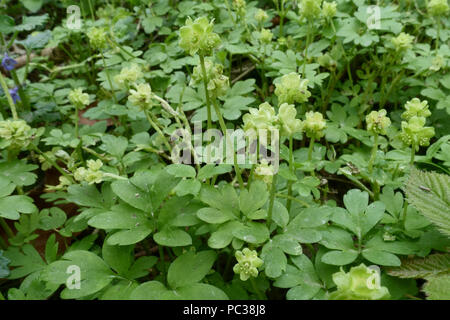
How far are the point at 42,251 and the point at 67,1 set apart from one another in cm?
162

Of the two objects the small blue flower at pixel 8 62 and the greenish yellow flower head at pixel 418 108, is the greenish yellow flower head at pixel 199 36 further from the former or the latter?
the small blue flower at pixel 8 62

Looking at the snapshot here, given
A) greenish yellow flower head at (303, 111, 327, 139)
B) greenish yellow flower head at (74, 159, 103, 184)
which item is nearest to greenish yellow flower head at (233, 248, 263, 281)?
greenish yellow flower head at (303, 111, 327, 139)

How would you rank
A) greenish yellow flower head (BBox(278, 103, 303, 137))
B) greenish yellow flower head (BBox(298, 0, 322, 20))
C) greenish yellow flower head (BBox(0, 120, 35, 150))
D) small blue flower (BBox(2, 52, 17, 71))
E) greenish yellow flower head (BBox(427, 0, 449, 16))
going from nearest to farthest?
greenish yellow flower head (BBox(278, 103, 303, 137)) < greenish yellow flower head (BBox(0, 120, 35, 150)) < greenish yellow flower head (BBox(298, 0, 322, 20)) < greenish yellow flower head (BBox(427, 0, 449, 16)) < small blue flower (BBox(2, 52, 17, 71))

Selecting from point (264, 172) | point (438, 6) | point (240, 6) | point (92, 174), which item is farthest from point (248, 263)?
point (438, 6)

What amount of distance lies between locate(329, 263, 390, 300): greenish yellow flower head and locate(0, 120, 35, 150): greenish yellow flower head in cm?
122

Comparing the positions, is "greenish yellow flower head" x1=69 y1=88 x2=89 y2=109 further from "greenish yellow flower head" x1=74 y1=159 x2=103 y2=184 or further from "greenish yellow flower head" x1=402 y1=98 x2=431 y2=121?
"greenish yellow flower head" x1=402 y1=98 x2=431 y2=121

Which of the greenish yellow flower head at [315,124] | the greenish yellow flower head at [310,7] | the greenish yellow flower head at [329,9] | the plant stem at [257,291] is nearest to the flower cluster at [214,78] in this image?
the greenish yellow flower head at [315,124]

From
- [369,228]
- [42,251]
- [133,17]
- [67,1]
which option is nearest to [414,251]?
[369,228]

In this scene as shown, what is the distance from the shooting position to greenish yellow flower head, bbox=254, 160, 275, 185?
1198 millimetres

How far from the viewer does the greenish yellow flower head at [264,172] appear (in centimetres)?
120

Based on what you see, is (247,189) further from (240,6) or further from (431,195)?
(240,6)
